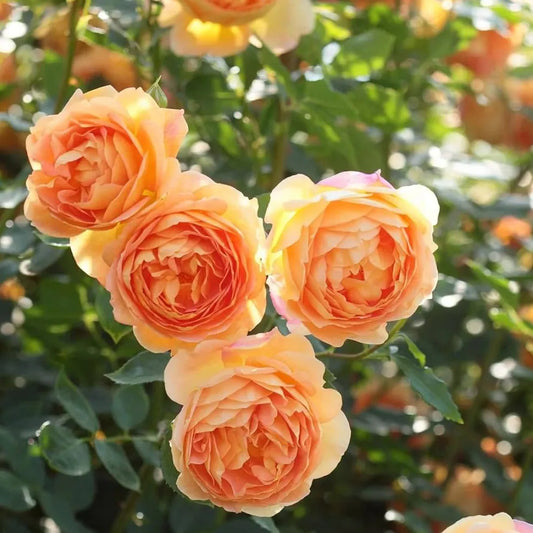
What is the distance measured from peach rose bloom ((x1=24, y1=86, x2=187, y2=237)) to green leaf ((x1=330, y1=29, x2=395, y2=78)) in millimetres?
338

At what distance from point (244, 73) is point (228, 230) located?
357 millimetres

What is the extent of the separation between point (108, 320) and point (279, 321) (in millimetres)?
129

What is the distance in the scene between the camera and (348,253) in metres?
0.57

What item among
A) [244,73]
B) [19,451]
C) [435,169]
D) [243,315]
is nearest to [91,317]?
[19,451]

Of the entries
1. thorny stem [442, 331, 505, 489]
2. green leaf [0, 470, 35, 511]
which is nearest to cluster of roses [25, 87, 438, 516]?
green leaf [0, 470, 35, 511]

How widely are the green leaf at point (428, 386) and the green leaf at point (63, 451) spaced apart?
0.23 meters

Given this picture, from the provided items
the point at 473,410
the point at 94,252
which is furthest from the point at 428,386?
the point at 473,410

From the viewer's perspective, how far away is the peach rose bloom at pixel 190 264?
568mm

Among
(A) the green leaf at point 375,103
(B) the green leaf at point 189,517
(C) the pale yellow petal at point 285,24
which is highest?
(C) the pale yellow petal at point 285,24

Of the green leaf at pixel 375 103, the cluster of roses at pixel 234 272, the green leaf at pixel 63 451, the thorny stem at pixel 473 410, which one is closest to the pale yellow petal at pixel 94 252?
the cluster of roses at pixel 234 272

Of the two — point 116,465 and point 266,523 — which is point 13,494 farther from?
point 266,523

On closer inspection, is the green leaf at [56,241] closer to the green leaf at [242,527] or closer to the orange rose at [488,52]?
the green leaf at [242,527]

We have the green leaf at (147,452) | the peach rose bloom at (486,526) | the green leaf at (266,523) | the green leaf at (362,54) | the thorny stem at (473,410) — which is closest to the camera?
the peach rose bloom at (486,526)

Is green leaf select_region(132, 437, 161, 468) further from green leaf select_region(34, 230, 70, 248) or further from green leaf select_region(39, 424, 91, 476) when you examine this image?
green leaf select_region(34, 230, 70, 248)
